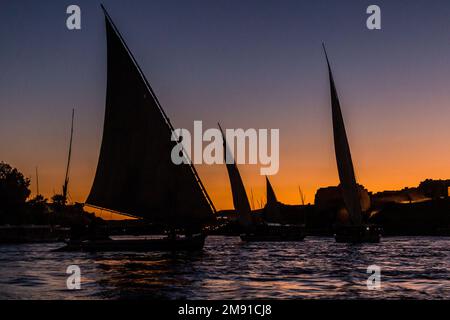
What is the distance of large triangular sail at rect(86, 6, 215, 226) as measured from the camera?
52.6 m

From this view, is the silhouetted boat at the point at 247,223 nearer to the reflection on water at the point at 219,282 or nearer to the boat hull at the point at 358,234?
the boat hull at the point at 358,234

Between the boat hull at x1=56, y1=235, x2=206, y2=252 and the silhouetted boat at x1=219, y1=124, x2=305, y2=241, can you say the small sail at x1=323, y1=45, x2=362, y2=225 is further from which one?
the boat hull at x1=56, y1=235, x2=206, y2=252

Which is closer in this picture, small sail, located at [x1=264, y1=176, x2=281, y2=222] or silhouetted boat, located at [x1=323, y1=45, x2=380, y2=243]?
silhouetted boat, located at [x1=323, y1=45, x2=380, y2=243]

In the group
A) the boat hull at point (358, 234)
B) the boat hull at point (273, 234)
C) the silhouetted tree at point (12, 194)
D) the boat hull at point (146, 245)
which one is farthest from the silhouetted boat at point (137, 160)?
the silhouetted tree at point (12, 194)

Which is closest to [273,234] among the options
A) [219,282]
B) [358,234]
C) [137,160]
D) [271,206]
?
[271,206]

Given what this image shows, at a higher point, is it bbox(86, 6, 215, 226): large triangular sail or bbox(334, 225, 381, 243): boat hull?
bbox(86, 6, 215, 226): large triangular sail

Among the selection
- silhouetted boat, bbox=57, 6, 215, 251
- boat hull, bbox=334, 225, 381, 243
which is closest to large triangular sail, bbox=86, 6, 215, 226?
silhouetted boat, bbox=57, 6, 215, 251

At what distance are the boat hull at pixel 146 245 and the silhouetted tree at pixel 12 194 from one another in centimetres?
8203

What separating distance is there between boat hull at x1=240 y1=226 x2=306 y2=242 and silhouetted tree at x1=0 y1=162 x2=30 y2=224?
195 feet

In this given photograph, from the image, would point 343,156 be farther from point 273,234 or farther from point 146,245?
point 146,245

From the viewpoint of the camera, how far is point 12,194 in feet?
465

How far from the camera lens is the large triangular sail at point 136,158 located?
52.6 meters

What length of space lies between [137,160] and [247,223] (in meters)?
56.5

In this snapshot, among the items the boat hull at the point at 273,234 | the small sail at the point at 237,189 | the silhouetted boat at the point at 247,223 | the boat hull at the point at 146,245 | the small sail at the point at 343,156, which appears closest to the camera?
the boat hull at the point at 146,245
